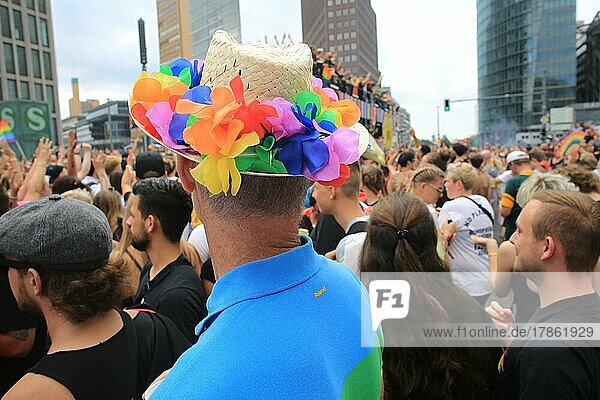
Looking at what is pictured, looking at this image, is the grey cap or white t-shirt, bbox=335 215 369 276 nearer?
the grey cap

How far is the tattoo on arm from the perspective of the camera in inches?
82.7

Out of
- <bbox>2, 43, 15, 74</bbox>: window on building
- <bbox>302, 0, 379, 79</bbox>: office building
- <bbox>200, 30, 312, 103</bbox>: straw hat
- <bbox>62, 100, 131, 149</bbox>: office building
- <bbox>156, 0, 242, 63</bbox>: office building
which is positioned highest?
<bbox>2, 43, 15, 74</bbox>: window on building

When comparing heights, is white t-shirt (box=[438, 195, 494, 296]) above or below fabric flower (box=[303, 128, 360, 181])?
below

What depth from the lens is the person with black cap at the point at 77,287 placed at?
173 centimetres

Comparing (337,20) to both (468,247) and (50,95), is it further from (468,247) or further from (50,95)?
(50,95)

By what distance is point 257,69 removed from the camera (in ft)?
3.96

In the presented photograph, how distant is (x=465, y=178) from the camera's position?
452cm

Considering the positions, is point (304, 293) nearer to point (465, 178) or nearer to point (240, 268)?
point (240, 268)

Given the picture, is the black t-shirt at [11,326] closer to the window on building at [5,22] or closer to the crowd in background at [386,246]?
the crowd in background at [386,246]

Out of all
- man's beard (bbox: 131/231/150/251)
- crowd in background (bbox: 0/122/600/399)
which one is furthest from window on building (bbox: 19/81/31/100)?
man's beard (bbox: 131/231/150/251)

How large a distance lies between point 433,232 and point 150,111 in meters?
1.60

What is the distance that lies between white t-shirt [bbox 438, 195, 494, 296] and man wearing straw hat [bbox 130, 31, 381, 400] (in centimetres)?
283

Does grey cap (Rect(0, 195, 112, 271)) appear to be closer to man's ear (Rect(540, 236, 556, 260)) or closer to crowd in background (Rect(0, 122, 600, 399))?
crowd in background (Rect(0, 122, 600, 399))

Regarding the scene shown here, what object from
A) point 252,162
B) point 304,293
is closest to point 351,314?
point 304,293
